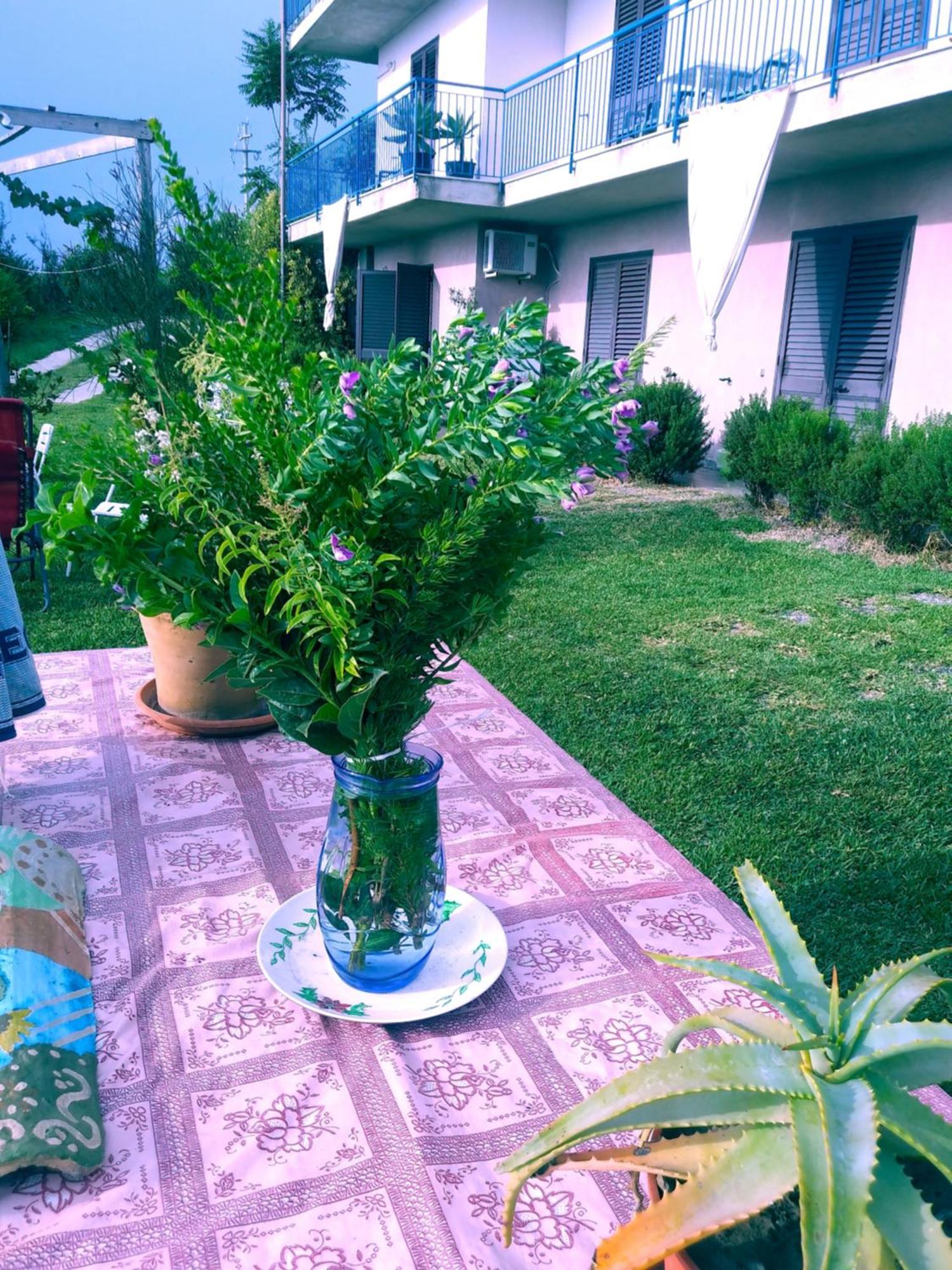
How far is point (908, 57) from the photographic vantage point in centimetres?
611

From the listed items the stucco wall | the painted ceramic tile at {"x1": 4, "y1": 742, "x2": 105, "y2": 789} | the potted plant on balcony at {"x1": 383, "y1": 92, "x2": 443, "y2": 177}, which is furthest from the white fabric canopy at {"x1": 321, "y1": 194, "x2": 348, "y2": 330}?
the painted ceramic tile at {"x1": 4, "y1": 742, "x2": 105, "y2": 789}

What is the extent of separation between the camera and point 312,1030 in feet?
4.47

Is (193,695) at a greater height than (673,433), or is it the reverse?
(673,433)

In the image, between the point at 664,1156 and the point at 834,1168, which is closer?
the point at 834,1168

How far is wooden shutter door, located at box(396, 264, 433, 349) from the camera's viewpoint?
14.9m

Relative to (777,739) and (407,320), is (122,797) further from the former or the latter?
(407,320)

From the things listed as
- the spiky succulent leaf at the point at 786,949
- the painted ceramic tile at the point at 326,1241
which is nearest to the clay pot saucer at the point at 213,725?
the painted ceramic tile at the point at 326,1241

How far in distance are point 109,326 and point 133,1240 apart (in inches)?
236

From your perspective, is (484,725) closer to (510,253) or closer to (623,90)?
(623,90)

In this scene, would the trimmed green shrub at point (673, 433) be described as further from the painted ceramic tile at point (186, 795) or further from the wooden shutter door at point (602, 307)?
the painted ceramic tile at point (186, 795)

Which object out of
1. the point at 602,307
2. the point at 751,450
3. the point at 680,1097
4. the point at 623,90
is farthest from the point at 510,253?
the point at 680,1097

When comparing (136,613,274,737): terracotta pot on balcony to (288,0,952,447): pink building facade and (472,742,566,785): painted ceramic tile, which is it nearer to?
(472,742,566,785): painted ceramic tile

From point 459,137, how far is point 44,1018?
41.0ft

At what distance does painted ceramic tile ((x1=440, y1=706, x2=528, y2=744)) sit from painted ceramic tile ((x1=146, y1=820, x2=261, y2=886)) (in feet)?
2.39
